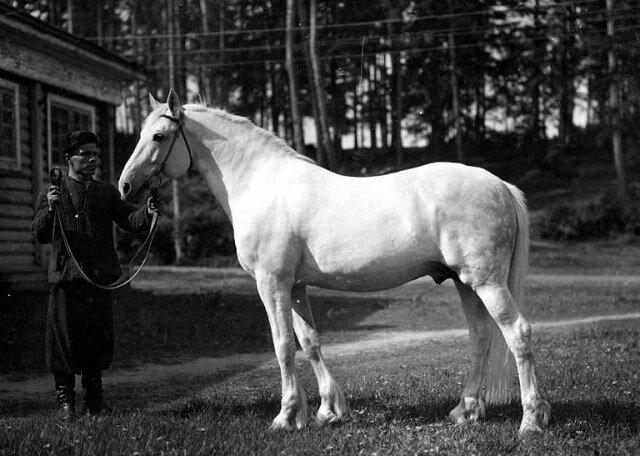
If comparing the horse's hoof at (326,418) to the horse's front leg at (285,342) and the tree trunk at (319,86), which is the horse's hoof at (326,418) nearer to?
the horse's front leg at (285,342)

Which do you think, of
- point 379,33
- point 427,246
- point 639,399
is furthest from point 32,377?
point 379,33

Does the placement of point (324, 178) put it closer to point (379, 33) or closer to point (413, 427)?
point (413, 427)

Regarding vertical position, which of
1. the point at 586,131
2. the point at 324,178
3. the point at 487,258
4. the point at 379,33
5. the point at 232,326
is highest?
the point at 379,33

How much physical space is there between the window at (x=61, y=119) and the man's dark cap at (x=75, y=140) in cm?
745

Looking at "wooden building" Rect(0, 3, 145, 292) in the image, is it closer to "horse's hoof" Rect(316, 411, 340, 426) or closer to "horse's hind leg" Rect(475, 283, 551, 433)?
"horse's hoof" Rect(316, 411, 340, 426)

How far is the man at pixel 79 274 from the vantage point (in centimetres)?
552

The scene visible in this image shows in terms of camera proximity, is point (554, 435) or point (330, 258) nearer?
point (554, 435)

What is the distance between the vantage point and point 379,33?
2944 cm

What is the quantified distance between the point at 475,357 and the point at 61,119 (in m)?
10.7

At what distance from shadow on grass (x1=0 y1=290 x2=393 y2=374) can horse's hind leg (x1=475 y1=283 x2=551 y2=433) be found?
5152 millimetres

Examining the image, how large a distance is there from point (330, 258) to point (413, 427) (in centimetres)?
136

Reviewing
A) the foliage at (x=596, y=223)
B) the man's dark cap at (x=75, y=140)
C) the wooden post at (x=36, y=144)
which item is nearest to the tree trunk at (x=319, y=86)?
the foliage at (x=596, y=223)

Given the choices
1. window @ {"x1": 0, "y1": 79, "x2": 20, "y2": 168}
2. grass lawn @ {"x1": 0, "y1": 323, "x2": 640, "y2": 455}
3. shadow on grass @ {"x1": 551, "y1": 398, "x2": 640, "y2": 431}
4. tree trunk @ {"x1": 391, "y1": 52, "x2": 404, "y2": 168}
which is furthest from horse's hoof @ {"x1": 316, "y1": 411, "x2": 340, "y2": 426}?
tree trunk @ {"x1": 391, "y1": 52, "x2": 404, "y2": 168}

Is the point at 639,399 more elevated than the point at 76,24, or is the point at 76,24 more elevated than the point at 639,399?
the point at 76,24
